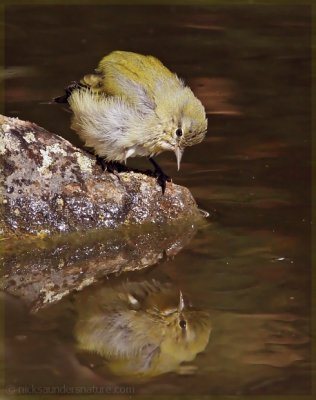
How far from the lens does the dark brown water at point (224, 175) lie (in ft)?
16.5

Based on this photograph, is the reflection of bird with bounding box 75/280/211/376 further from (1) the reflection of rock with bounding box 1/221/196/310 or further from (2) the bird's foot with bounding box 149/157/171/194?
(2) the bird's foot with bounding box 149/157/171/194

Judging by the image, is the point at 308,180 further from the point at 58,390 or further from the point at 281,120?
the point at 58,390

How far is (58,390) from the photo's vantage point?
479 cm

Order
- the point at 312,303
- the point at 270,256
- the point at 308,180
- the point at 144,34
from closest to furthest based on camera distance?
1. the point at 312,303
2. the point at 270,256
3. the point at 308,180
4. the point at 144,34

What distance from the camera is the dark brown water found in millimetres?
5016

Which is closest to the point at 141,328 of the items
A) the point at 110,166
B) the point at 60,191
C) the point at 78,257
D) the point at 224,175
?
the point at 78,257

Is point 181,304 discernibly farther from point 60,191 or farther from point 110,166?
point 110,166

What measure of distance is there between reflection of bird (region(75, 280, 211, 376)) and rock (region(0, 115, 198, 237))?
0.79 meters

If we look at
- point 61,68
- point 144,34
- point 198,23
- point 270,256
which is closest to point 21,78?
point 61,68

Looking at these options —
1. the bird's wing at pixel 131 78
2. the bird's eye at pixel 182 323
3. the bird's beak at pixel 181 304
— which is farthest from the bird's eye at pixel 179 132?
the bird's eye at pixel 182 323

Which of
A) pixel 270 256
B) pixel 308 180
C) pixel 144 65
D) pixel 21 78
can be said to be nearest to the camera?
pixel 270 256

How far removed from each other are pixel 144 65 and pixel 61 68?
2833 millimetres

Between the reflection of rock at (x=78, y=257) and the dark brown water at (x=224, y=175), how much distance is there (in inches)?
4.7

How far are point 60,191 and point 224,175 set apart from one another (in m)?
1.44
